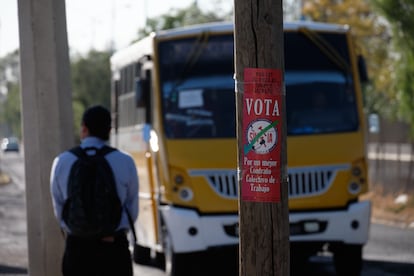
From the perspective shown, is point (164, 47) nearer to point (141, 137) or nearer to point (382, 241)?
point (141, 137)

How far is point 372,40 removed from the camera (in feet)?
149

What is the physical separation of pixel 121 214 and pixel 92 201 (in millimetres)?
220

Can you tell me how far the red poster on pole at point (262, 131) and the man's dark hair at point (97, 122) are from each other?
2.09m

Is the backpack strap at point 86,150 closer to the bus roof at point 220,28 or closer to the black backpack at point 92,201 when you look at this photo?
the black backpack at point 92,201

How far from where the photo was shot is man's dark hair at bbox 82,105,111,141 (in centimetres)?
761

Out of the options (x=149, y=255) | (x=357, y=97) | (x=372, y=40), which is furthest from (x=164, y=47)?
(x=372, y=40)

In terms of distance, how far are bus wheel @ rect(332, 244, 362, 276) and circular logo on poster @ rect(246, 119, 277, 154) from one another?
7781 mm

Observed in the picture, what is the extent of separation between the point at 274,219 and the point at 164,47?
792cm

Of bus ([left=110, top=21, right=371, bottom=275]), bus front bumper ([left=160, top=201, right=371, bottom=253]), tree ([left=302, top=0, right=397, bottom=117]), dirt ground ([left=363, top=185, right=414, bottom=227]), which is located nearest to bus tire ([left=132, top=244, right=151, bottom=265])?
bus ([left=110, top=21, right=371, bottom=275])

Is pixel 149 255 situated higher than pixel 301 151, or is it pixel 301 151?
pixel 301 151

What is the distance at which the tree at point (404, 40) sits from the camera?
86.8 ft

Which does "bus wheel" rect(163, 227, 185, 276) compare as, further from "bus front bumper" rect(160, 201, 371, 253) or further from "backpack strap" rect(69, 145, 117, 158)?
"backpack strap" rect(69, 145, 117, 158)

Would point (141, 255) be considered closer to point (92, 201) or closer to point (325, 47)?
point (325, 47)

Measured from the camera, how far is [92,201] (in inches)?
287
